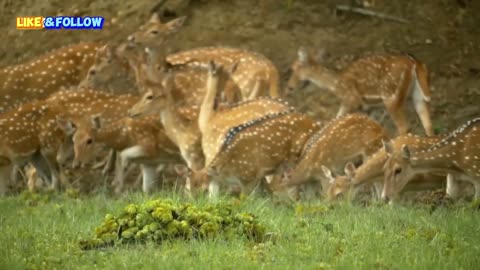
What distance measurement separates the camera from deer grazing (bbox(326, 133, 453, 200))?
41.7ft

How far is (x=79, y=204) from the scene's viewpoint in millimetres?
11484

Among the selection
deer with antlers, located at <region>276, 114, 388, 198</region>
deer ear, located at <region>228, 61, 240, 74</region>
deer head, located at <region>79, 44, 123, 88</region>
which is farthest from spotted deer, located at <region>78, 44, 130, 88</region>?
deer with antlers, located at <region>276, 114, 388, 198</region>

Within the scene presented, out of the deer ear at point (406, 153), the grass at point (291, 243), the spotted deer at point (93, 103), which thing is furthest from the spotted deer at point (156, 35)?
the grass at point (291, 243)

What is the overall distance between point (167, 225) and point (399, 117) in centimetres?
540

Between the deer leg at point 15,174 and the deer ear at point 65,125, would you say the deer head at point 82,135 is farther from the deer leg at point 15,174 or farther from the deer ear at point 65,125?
the deer leg at point 15,174

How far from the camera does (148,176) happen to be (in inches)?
545

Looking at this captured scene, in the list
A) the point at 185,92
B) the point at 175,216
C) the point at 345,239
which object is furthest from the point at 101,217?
the point at 185,92

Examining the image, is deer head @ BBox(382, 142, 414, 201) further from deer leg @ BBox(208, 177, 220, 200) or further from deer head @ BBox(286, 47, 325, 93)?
deer head @ BBox(286, 47, 325, 93)

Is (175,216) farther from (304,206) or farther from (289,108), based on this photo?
(289,108)

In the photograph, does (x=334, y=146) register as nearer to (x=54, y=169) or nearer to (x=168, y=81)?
(x=168, y=81)

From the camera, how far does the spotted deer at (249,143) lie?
501 inches

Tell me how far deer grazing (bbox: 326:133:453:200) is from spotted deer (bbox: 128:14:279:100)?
1595mm

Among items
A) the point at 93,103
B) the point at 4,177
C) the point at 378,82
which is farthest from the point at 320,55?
the point at 4,177

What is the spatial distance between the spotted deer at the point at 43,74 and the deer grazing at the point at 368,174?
10.3 ft
